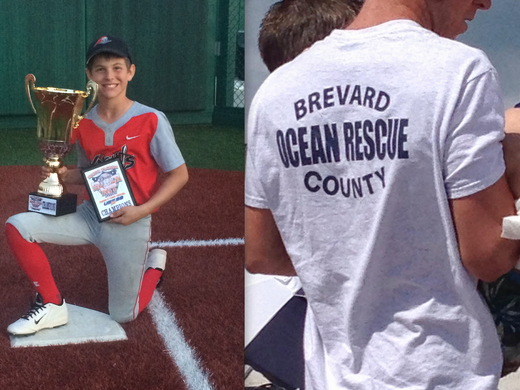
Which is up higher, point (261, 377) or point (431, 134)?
point (431, 134)

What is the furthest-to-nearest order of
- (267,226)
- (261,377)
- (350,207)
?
(261,377), (267,226), (350,207)

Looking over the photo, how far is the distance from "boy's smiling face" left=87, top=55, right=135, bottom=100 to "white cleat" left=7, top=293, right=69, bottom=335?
0.57 m

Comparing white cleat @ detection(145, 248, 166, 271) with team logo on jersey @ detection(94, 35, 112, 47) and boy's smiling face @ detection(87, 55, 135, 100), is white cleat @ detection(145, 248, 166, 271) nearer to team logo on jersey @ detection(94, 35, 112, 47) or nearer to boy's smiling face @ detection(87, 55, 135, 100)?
boy's smiling face @ detection(87, 55, 135, 100)

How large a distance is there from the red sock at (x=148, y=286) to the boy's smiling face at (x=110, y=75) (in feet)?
1.59

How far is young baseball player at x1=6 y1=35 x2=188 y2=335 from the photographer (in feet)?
4.67

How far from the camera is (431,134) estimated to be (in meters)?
0.71

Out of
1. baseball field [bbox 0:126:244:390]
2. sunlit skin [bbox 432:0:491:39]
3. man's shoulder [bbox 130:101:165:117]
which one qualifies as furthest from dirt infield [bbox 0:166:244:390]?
sunlit skin [bbox 432:0:491:39]

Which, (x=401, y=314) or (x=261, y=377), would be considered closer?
(x=401, y=314)

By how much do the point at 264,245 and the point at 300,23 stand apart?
19.7 inches

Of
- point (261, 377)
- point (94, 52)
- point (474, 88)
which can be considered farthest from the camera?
point (261, 377)

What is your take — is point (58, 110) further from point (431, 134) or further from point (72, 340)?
point (431, 134)

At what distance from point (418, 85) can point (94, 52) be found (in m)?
0.97

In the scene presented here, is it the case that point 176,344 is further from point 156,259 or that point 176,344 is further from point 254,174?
point 254,174

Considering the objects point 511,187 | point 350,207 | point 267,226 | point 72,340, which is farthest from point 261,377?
point 511,187
